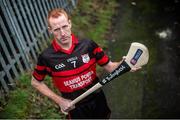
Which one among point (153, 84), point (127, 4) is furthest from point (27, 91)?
point (127, 4)

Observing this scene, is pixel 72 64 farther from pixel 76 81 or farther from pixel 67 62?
pixel 76 81

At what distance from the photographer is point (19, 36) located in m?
6.04

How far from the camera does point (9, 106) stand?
5.22 metres

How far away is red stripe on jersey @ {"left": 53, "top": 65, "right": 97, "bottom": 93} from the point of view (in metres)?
3.69

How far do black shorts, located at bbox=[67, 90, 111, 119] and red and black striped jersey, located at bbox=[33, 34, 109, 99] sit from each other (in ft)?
0.59

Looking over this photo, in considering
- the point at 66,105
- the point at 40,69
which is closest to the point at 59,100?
the point at 66,105

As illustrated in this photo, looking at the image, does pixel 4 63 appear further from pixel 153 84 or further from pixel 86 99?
pixel 153 84

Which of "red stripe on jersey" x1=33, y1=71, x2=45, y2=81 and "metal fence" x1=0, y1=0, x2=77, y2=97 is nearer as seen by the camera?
"red stripe on jersey" x1=33, y1=71, x2=45, y2=81

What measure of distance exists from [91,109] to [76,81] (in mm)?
428

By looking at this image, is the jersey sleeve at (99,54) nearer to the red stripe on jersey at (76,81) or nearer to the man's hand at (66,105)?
the red stripe on jersey at (76,81)

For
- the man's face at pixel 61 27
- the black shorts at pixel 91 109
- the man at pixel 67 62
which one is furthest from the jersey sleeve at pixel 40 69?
the black shorts at pixel 91 109

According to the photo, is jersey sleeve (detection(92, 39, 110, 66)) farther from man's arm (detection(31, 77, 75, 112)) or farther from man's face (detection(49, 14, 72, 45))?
man's arm (detection(31, 77, 75, 112))

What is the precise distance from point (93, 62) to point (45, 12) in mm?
3811

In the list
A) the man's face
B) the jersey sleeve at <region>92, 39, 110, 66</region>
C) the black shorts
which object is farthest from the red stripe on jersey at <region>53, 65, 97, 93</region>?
the man's face
